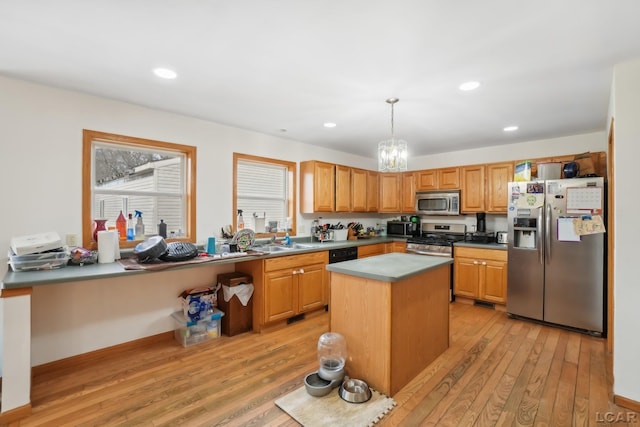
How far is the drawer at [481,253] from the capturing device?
401cm

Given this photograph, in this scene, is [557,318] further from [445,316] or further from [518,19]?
[518,19]

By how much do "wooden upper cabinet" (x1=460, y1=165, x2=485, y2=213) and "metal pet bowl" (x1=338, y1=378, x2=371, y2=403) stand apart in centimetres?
350

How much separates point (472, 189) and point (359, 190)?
179 centimetres

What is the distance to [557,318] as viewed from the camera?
3.46 m

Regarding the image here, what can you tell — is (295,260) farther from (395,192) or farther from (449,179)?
(449,179)

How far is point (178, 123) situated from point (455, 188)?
164 inches

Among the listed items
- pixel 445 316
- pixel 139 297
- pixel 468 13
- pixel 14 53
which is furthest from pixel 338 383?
pixel 14 53

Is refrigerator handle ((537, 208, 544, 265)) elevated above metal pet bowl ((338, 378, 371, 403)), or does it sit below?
above

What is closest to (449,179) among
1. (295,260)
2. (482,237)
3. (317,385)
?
(482,237)

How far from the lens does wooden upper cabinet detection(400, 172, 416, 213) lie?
5.38 m

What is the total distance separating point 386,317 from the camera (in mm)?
2172

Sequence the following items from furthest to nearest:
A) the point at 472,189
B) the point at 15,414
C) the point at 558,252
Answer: the point at 472,189 < the point at 558,252 < the point at 15,414

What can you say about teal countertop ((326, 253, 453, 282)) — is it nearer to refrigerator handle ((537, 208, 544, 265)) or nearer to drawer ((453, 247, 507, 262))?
refrigerator handle ((537, 208, 544, 265))

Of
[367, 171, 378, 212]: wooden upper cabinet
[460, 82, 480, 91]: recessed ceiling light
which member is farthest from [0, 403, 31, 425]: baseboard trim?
[367, 171, 378, 212]: wooden upper cabinet
